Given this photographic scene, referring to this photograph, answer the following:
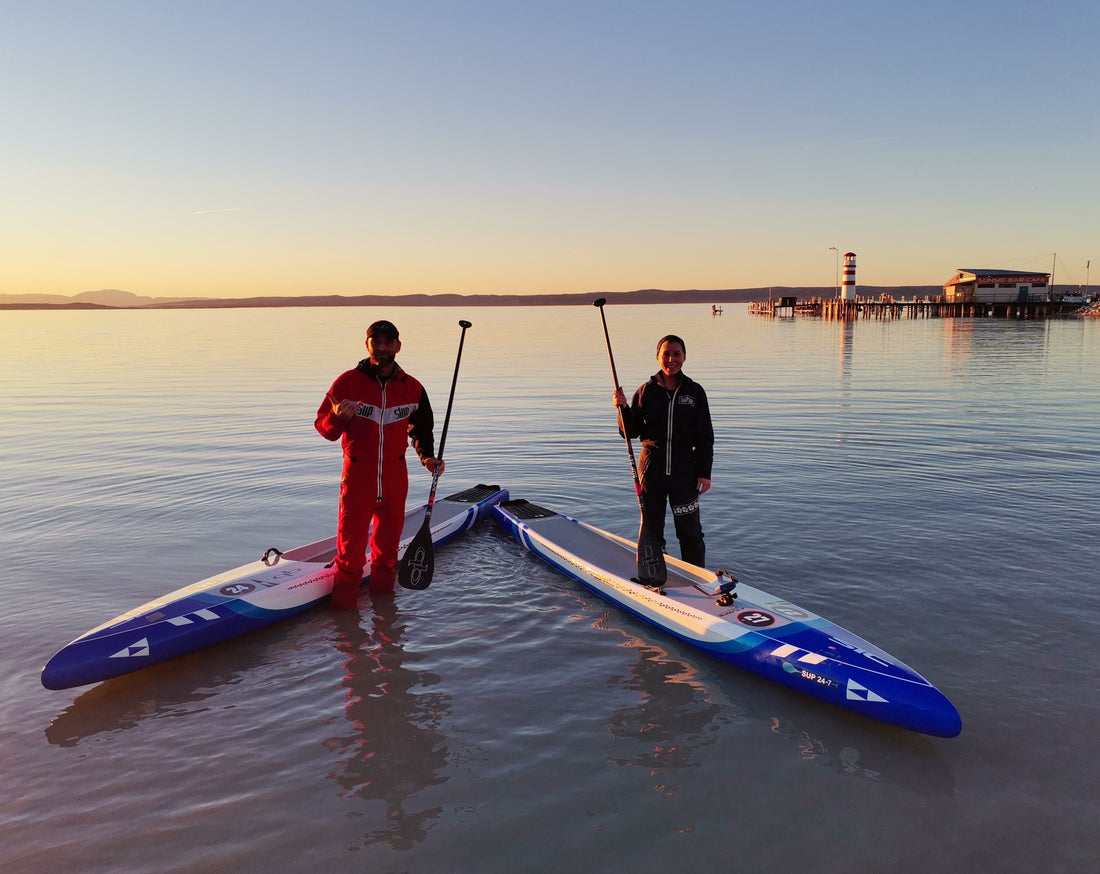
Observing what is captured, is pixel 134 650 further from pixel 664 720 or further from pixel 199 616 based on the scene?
pixel 664 720

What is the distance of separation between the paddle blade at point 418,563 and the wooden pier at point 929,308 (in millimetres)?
83517

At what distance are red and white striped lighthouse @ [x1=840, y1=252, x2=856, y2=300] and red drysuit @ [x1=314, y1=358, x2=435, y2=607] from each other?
299ft

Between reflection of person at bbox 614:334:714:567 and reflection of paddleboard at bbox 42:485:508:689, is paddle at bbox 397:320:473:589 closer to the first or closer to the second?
reflection of paddleboard at bbox 42:485:508:689

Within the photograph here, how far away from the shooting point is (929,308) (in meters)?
87.2

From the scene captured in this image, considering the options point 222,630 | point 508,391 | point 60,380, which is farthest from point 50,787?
point 60,380

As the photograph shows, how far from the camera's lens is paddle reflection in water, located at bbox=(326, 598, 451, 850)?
13.6ft

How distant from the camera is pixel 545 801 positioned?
13.8ft

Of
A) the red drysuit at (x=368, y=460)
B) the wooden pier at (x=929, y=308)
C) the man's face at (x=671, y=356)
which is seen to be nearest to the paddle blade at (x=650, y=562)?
the man's face at (x=671, y=356)

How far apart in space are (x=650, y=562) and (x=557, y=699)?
1970mm

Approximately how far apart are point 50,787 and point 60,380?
94.8 feet

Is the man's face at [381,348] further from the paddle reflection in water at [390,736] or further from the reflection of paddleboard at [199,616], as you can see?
the paddle reflection in water at [390,736]

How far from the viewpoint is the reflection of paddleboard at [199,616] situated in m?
A: 5.51

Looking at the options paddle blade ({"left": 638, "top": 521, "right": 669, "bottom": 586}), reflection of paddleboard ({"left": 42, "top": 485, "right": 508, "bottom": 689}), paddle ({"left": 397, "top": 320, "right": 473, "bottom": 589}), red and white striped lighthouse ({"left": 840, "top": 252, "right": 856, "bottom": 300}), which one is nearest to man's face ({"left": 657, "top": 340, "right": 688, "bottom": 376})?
paddle blade ({"left": 638, "top": 521, "right": 669, "bottom": 586})

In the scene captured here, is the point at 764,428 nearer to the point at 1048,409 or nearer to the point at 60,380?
the point at 1048,409
